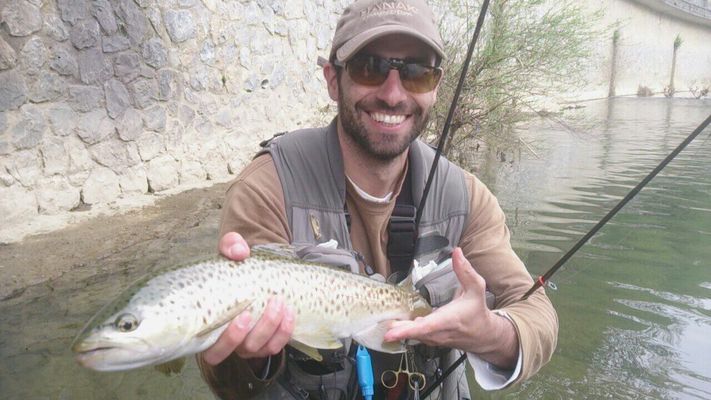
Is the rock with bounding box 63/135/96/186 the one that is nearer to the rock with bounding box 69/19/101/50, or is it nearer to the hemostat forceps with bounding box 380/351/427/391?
the rock with bounding box 69/19/101/50

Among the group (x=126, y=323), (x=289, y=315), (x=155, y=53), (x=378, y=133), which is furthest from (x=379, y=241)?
(x=155, y=53)

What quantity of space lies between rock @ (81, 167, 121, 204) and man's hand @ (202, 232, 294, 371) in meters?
4.94

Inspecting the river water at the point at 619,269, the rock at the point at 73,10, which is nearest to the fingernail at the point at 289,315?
the river water at the point at 619,269

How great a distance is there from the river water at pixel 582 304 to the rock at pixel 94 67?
1.98 meters

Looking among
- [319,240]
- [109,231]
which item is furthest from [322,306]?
[109,231]

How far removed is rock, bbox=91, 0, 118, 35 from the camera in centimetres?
631

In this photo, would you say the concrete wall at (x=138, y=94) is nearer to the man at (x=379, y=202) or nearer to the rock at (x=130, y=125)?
the rock at (x=130, y=125)

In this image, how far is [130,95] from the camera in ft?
22.5

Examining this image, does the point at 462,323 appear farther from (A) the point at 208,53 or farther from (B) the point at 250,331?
(A) the point at 208,53

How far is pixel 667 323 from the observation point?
559 centimetres

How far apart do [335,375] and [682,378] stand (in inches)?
136

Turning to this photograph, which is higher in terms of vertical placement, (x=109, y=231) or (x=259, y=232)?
(x=259, y=232)

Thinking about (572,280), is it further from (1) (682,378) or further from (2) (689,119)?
(2) (689,119)

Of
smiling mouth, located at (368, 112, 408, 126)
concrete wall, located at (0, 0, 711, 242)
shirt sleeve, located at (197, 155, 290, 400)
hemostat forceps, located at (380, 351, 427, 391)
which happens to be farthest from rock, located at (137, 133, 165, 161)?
hemostat forceps, located at (380, 351, 427, 391)
